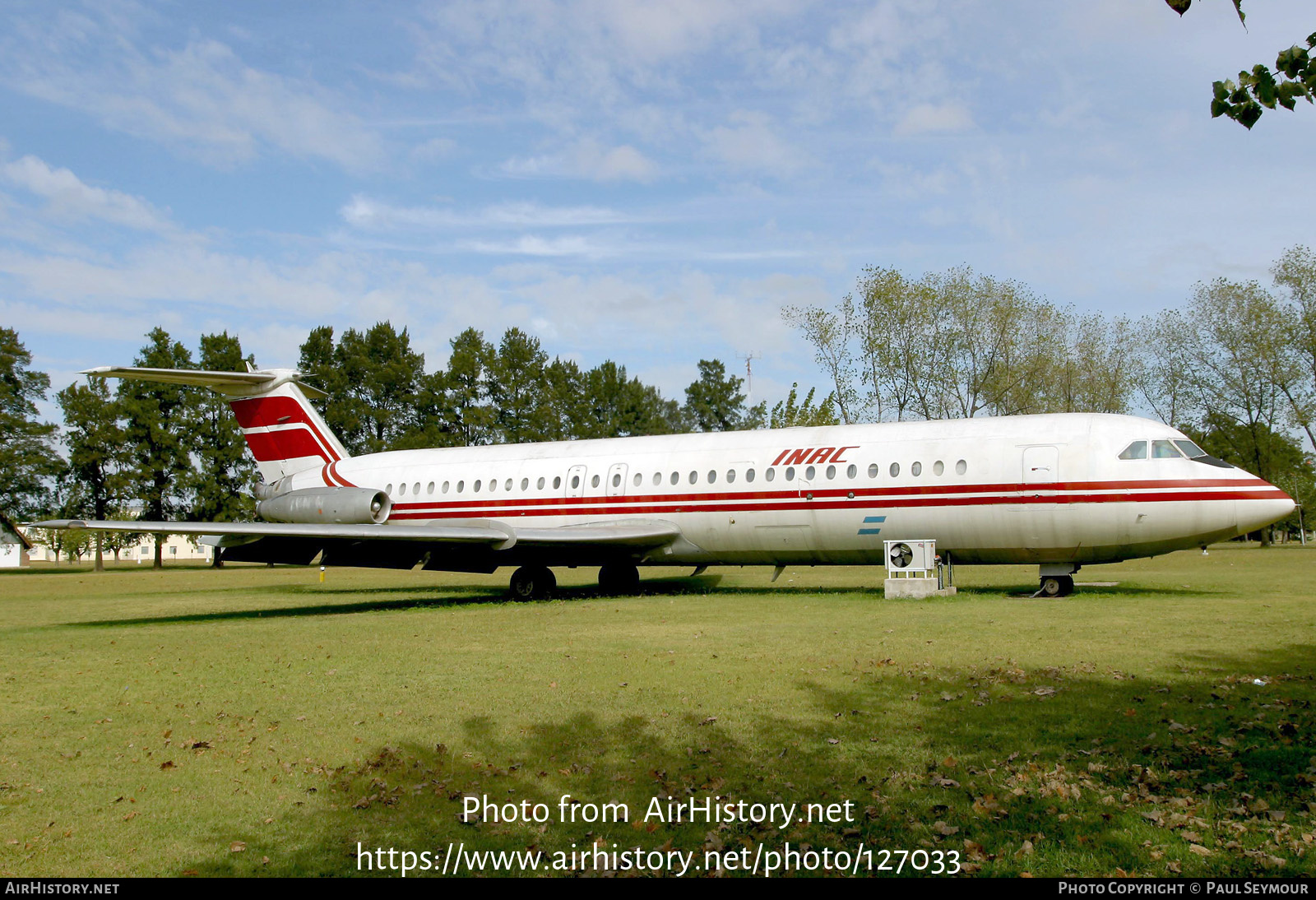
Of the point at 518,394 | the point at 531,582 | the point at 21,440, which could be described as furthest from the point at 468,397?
the point at 531,582

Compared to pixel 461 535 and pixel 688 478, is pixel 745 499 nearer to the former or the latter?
pixel 688 478

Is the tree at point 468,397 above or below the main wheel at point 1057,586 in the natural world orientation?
above

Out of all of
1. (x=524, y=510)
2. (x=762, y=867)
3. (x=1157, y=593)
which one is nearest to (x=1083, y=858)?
(x=762, y=867)

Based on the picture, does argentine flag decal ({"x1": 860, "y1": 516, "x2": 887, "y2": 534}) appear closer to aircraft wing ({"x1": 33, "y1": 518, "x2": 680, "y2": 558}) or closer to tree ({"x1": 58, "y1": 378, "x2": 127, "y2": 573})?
aircraft wing ({"x1": 33, "y1": 518, "x2": 680, "y2": 558})

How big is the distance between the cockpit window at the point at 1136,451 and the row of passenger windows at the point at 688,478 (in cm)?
259

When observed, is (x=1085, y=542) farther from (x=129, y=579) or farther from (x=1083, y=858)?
(x=129, y=579)

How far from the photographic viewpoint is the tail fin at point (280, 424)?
942 inches

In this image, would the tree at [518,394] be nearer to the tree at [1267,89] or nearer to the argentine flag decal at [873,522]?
the argentine flag decal at [873,522]

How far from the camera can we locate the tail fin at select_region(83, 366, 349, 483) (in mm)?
23938

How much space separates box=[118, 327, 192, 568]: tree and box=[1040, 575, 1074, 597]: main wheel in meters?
Result: 48.5

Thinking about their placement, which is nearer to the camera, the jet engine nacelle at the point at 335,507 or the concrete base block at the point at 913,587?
the concrete base block at the point at 913,587

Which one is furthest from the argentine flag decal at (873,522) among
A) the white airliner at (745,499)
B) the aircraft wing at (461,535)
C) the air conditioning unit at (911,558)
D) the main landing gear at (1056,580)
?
the aircraft wing at (461,535)

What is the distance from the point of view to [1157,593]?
16.8 m
